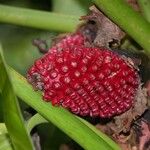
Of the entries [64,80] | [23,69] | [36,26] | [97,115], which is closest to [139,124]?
[97,115]

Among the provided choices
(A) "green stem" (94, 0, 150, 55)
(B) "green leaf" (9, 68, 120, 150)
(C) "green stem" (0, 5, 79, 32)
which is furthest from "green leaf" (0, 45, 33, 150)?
(C) "green stem" (0, 5, 79, 32)

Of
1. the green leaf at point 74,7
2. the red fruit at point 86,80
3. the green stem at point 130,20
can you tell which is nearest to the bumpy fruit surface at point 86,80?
the red fruit at point 86,80

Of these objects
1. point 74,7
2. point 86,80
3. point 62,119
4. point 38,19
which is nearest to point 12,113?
point 62,119

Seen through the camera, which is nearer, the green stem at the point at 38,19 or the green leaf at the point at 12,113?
the green leaf at the point at 12,113

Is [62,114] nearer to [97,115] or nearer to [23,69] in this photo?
[97,115]

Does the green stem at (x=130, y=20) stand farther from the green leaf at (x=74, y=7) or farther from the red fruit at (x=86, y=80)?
the green leaf at (x=74, y=7)

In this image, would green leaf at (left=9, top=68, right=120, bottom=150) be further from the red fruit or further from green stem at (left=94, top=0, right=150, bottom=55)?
green stem at (left=94, top=0, right=150, bottom=55)

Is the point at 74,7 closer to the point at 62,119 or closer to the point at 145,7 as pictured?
the point at 145,7
